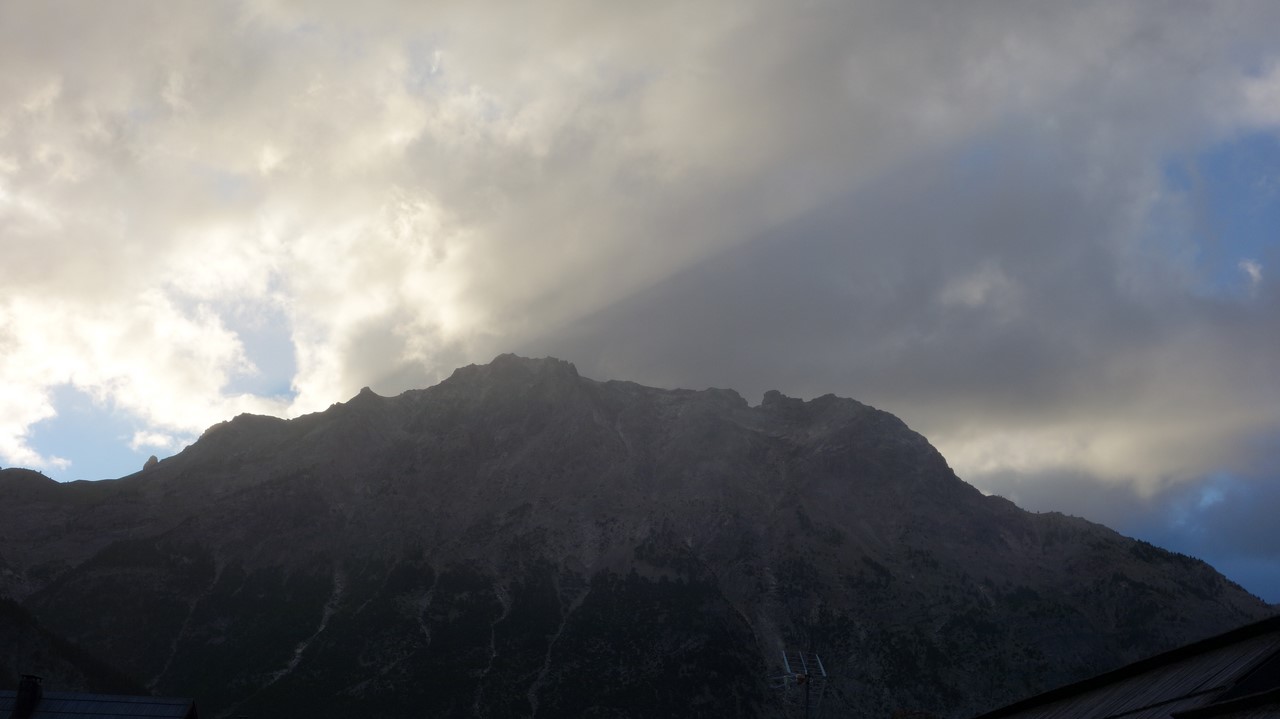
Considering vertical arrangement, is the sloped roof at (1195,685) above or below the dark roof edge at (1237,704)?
above

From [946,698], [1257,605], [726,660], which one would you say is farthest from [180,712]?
[1257,605]

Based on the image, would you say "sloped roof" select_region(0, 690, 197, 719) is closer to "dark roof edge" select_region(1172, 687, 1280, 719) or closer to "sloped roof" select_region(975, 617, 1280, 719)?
"sloped roof" select_region(975, 617, 1280, 719)

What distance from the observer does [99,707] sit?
5762 cm

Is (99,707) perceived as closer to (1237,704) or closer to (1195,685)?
(1195,685)

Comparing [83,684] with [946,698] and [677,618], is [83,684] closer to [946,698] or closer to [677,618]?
[677,618]

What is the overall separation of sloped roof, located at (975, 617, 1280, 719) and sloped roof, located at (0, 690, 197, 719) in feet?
163

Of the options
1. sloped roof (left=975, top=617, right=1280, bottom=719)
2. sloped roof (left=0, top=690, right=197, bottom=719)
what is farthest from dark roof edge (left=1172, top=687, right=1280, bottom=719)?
sloped roof (left=0, top=690, right=197, bottom=719)

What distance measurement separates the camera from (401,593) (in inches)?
7456

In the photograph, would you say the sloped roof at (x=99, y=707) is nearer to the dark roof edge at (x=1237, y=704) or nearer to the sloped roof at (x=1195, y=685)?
the sloped roof at (x=1195, y=685)

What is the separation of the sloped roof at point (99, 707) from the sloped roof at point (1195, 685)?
49574 millimetres

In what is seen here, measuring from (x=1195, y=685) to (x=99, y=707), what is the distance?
58229 millimetres

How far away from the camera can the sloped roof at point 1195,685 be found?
3266 centimetres

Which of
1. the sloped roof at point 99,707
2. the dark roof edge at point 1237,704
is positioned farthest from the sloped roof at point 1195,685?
the sloped roof at point 99,707

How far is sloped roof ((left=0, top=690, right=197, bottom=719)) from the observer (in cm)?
5678
